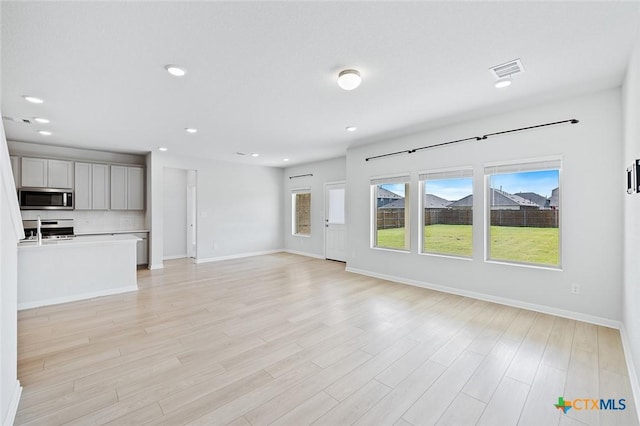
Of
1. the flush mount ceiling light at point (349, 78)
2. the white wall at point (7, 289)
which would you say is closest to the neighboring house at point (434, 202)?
the flush mount ceiling light at point (349, 78)

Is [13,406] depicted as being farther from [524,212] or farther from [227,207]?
[227,207]

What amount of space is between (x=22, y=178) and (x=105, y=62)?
15.2 ft

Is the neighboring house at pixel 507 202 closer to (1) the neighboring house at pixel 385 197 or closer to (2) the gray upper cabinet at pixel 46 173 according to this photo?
(1) the neighboring house at pixel 385 197

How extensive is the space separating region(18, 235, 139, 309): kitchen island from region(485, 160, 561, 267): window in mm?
5774

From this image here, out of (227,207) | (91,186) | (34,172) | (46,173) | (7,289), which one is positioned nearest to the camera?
(7,289)

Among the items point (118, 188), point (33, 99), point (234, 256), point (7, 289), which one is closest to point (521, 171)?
point (7, 289)

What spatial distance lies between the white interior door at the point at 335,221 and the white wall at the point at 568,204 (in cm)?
286

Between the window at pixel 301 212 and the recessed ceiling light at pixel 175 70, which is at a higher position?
the recessed ceiling light at pixel 175 70

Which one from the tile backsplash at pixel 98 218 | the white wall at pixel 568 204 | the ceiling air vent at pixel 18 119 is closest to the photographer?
the white wall at pixel 568 204

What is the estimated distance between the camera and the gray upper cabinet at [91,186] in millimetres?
5746

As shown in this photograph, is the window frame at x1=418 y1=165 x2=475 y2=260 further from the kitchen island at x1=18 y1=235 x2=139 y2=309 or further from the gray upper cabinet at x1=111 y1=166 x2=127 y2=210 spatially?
the gray upper cabinet at x1=111 y1=166 x2=127 y2=210

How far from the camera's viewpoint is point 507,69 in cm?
262

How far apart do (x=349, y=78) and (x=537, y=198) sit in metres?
3.05

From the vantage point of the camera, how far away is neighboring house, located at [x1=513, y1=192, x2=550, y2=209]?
11.9ft
